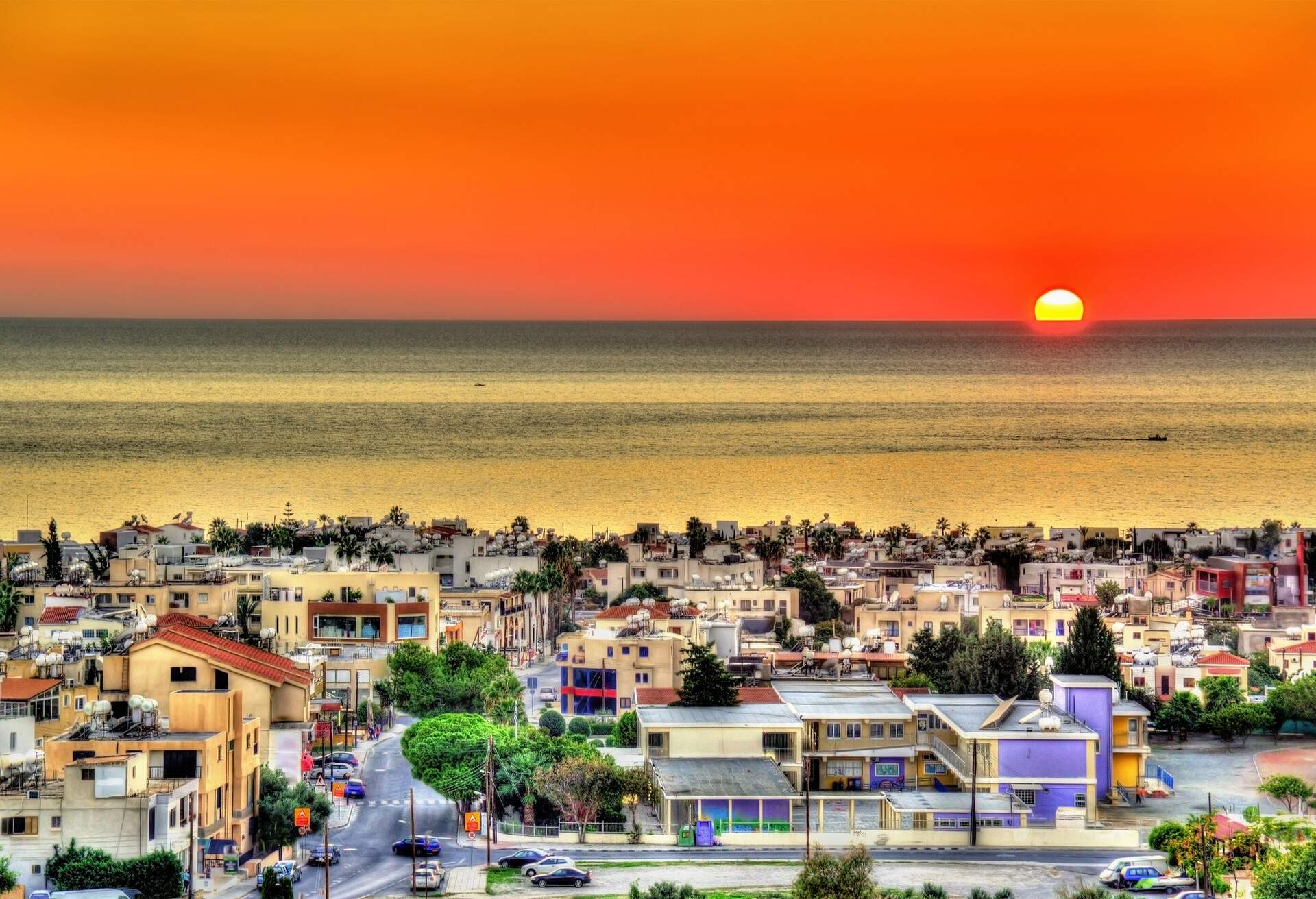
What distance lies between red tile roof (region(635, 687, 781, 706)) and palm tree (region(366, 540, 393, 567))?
17.0m

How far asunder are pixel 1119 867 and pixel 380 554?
114 ft

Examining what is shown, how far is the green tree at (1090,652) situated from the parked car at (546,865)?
15950mm

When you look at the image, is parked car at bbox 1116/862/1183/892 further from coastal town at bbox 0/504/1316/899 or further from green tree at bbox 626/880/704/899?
green tree at bbox 626/880/704/899

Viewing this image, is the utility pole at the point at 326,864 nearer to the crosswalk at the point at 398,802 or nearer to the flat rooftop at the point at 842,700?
the crosswalk at the point at 398,802

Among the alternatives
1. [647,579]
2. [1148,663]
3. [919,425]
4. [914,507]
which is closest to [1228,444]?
[919,425]

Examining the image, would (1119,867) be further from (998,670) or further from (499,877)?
(998,670)

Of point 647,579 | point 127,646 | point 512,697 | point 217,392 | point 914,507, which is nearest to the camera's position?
point 127,646

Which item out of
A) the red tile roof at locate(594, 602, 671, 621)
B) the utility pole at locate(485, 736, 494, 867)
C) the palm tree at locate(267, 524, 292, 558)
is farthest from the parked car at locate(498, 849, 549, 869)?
the palm tree at locate(267, 524, 292, 558)

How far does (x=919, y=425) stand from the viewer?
154750mm

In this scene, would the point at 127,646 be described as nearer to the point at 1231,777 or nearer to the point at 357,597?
the point at 357,597

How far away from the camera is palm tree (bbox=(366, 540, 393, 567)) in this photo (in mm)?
57322

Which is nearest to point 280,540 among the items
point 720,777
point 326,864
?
point 720,777

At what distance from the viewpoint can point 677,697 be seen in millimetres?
38438

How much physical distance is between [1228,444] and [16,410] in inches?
3984
